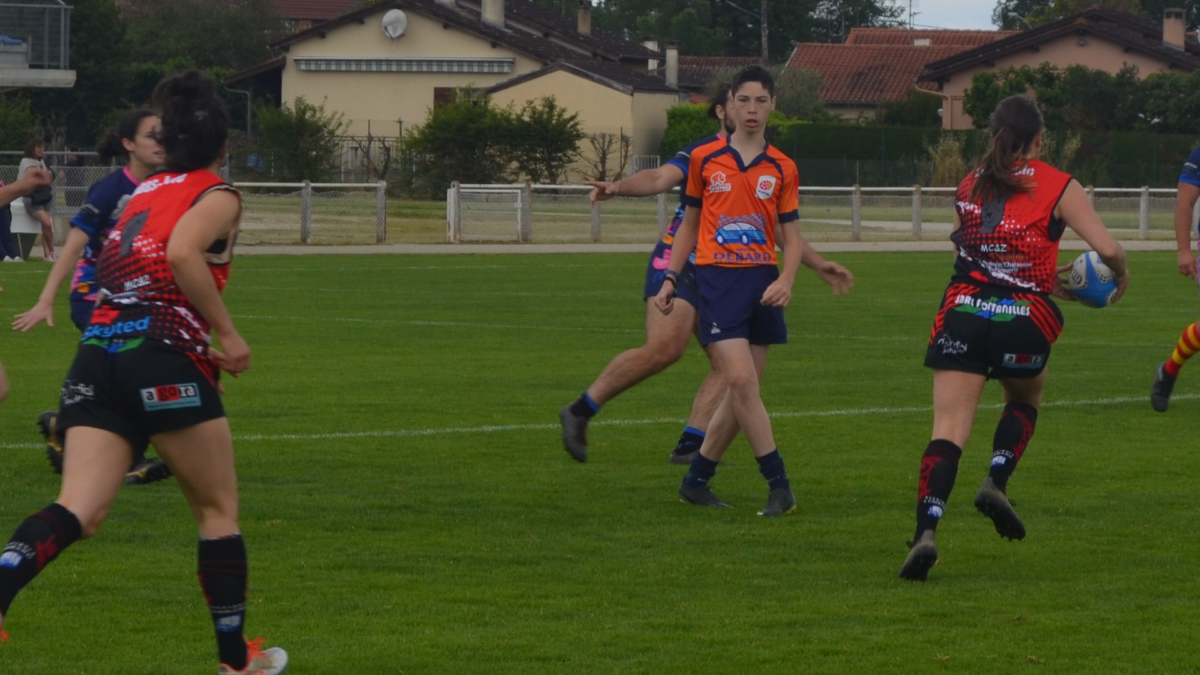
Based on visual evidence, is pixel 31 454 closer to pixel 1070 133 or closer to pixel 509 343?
pixel 509 343

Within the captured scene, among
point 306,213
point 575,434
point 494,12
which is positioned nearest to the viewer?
point 575,434

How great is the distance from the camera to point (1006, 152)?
6.46 meters

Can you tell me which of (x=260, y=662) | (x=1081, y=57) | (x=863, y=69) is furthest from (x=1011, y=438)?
(x=863, y=69)

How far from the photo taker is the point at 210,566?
4.89 m

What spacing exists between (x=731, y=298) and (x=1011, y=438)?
53.2 inches

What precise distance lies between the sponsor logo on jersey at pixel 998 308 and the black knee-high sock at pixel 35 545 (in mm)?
3397

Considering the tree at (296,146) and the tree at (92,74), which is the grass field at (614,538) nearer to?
the tree at (296,146)

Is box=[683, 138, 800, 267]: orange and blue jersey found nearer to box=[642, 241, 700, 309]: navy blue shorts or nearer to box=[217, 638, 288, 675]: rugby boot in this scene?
box=[642, 241, 700, 309]: navy blue shorts

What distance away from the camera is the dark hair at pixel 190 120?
4824 mm

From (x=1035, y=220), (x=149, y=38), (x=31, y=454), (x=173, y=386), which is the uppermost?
(x=149, y=38)

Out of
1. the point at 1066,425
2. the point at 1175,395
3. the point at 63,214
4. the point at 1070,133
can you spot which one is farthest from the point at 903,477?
Answer: the point at 1070,133

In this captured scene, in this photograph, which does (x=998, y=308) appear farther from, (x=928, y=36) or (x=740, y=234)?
(x=928, y=36)

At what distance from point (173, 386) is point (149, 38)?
8167cm

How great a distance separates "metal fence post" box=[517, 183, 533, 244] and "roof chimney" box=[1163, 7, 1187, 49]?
1665 inches
